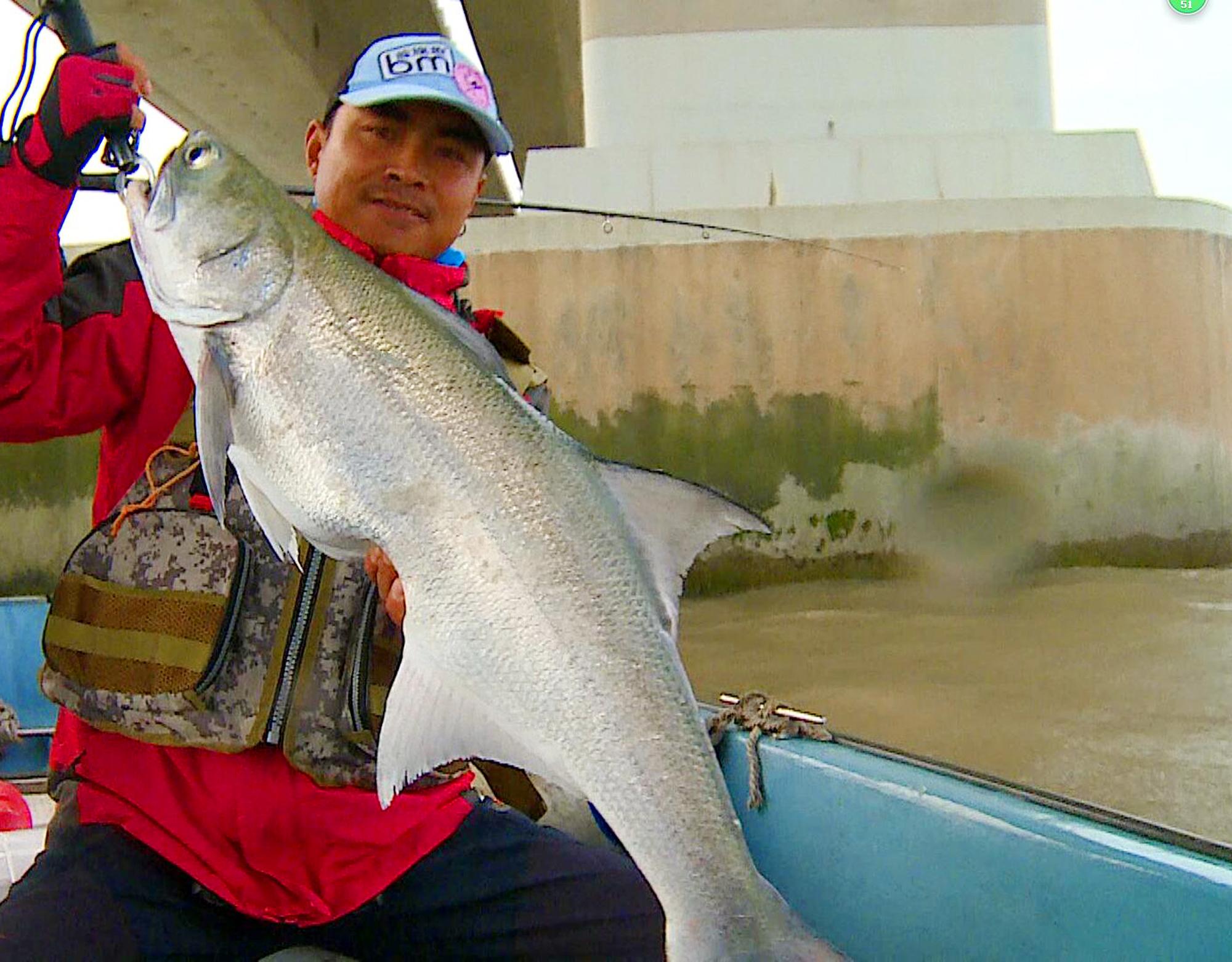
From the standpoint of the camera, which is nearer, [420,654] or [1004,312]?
[420,654]

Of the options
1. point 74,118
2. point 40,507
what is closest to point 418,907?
point 74,118

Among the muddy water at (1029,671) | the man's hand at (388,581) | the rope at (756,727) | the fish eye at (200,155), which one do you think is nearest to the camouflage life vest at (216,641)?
the man's hand at (388,581)

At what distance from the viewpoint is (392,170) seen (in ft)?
6.84

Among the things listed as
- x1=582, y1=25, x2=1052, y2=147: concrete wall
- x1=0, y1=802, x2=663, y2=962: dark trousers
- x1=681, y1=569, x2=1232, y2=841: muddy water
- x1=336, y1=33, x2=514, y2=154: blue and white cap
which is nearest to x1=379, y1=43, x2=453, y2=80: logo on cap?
x1=336, y1=33, x2=514, y2=154: blue and white cap

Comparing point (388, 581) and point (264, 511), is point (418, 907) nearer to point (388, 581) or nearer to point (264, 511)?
point (388, 581)

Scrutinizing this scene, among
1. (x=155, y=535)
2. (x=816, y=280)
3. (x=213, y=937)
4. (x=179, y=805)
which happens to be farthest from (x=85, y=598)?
(x=816, y=280)

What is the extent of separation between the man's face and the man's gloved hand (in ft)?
1.51

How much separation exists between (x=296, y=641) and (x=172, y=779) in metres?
0.31

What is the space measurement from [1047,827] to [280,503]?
1.33 metres

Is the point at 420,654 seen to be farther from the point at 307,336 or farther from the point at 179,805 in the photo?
the point at 179,805

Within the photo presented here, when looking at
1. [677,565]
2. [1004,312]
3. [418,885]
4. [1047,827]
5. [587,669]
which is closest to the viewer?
[587,669]

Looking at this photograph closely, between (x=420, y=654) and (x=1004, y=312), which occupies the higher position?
(x=1004, y=312)

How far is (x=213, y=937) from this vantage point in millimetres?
1935

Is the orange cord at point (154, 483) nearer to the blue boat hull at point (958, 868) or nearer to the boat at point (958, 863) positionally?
the boat at point (958, 863)
